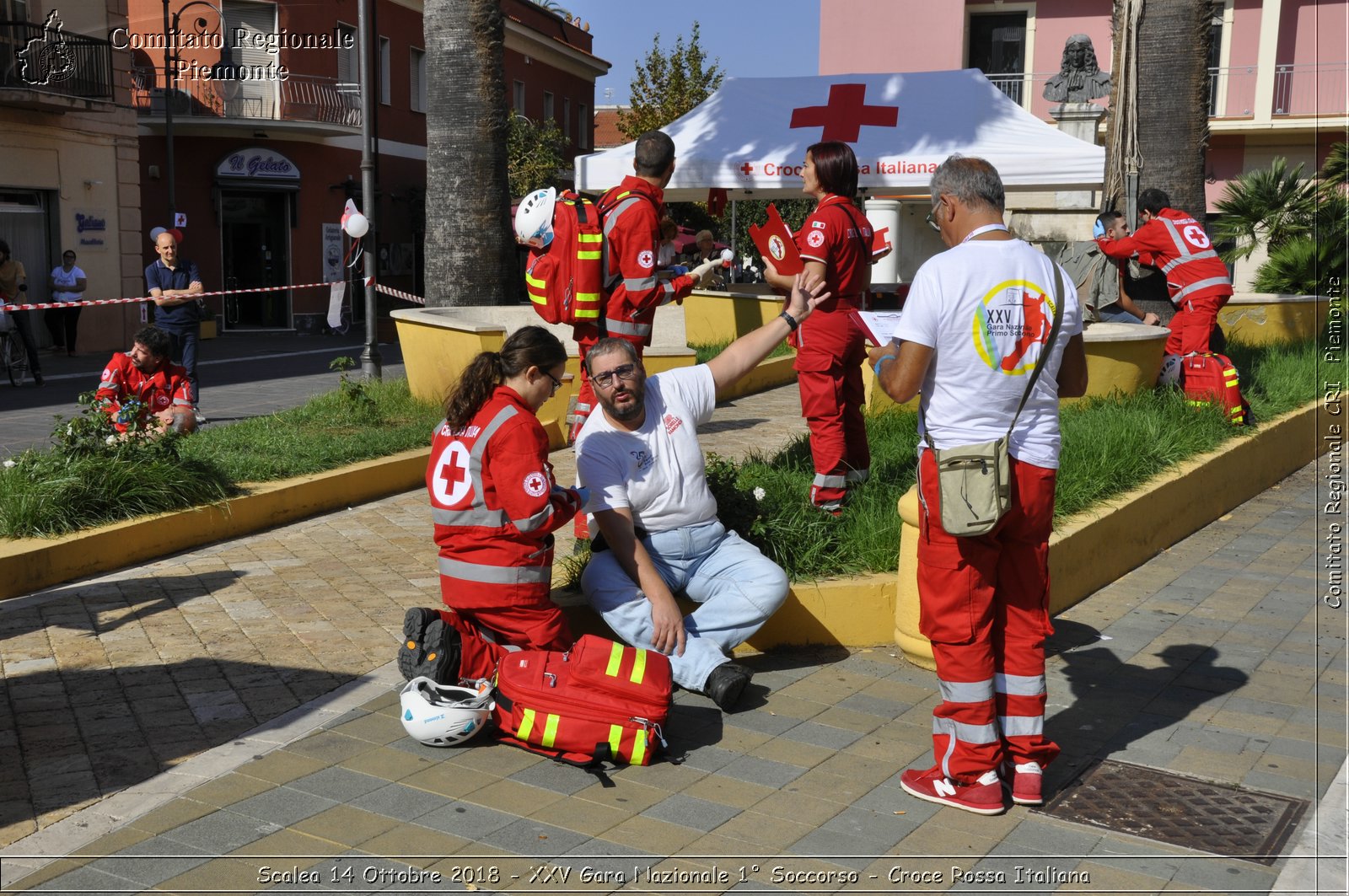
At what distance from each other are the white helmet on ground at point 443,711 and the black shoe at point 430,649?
0.04 metres

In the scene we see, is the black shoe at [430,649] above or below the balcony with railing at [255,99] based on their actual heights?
below

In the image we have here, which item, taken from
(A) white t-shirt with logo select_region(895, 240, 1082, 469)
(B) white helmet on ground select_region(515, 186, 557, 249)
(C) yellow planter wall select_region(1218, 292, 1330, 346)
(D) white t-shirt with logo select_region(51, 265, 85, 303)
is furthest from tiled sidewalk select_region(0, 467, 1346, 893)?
(D) white t-shirt with logo select_region(51, 265, 85, 303)

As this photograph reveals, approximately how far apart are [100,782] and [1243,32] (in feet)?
121

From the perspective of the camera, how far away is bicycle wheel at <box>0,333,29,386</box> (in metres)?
16.0

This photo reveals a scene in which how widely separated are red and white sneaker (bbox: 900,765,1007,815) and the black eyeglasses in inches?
70.0

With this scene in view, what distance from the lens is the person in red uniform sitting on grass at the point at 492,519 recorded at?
446cm

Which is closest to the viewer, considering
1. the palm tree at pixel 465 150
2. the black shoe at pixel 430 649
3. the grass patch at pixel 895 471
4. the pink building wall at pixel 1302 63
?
the black shoe at pixel 430 649

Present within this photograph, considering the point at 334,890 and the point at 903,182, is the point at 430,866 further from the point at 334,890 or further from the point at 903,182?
the point at 903,182

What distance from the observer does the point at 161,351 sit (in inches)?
339

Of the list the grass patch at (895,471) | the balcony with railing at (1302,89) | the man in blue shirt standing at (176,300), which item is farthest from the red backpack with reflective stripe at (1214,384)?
the balcony with railing at (1302,89)

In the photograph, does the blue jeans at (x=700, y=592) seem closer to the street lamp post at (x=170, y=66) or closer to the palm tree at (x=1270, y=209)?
the palm tree at (x=1270, y=209)

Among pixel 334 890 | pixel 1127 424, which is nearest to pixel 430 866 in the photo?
pixel 334 890

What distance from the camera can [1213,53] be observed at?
35.6 meters

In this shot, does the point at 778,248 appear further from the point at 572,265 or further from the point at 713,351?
the point at 713,351
